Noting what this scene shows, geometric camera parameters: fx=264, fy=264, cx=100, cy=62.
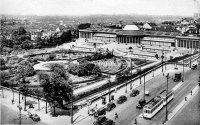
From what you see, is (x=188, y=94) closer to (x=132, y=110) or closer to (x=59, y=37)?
(x=132, y=110)

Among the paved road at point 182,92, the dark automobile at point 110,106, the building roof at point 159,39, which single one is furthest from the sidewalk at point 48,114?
the building roof at point 159,39

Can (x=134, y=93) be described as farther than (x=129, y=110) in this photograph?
Yes

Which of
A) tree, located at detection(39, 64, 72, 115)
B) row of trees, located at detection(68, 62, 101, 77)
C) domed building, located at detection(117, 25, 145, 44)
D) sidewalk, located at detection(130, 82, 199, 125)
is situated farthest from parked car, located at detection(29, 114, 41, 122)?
domed building, located at detection(117, 25, 145, 44)

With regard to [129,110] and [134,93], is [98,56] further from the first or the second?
[129,110]

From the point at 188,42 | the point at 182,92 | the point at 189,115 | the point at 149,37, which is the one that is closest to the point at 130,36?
the point at 149,37

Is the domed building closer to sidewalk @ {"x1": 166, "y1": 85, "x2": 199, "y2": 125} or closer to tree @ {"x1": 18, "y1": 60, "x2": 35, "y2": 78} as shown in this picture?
tree @ {"x1": 18, "y1": 60, "x2": 35, "y2": 78}

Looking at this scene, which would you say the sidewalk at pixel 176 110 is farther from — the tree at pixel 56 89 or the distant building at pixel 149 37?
the distant building at pixel 149 37

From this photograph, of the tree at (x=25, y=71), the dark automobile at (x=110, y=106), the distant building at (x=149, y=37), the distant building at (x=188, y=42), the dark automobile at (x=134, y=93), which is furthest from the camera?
the distant building at (x=149, y=37)

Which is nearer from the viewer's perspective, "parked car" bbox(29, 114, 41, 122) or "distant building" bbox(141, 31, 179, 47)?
"parked car" bbox(29, 114, 41, 122)
